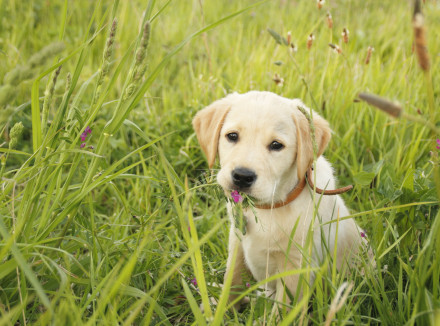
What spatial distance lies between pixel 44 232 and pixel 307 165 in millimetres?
1266

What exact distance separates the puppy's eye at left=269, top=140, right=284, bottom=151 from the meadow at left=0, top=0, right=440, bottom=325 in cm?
35

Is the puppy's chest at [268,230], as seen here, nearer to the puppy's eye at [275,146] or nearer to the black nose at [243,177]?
the black nose at [243,177]

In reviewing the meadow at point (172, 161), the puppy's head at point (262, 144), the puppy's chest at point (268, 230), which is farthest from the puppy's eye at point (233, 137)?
the puppy's chest at point (268, 230)

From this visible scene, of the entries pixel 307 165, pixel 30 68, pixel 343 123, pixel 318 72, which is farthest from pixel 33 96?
pixel 318 72

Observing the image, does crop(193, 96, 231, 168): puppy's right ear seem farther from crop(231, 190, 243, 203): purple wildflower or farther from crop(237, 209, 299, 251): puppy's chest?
crop(231, 190, 243, 203): purple wildflower

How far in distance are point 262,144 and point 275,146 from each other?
0.08 meters

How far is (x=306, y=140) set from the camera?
228 cm

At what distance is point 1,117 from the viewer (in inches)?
46.6

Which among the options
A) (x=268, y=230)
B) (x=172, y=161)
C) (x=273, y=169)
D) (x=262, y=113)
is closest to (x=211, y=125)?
(x=262, y=113)

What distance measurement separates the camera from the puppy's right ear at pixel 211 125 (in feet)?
7.86

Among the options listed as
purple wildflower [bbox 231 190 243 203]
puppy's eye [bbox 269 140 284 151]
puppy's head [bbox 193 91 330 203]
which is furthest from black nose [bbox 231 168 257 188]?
puppy's eye [bbox 269 140 284 151]

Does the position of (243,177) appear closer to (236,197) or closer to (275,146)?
(236,197)

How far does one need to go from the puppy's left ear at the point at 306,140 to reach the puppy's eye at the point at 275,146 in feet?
0.30

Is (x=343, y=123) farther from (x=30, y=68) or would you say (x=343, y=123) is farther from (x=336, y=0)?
(x=336, y=0)
